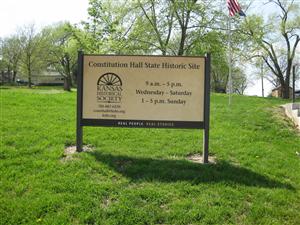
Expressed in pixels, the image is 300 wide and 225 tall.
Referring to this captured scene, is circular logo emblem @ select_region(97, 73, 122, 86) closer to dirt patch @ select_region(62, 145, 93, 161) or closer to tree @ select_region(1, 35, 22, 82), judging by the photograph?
dirt patch @ select_region(62, 145, 93, 161)

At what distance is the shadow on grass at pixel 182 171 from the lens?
557cm

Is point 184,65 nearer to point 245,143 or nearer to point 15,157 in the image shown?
point 245,143

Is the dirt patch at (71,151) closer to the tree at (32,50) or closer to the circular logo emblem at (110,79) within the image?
the circular logo emblem at (110,79)

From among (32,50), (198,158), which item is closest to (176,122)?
(198,158)

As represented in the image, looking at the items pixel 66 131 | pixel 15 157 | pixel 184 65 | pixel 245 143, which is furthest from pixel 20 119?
pixel 245 143

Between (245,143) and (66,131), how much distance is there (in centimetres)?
384

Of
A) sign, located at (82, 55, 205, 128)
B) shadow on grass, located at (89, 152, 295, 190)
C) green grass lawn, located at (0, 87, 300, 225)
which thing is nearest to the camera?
green grass lawn, located at (0, 87, 300, 225)

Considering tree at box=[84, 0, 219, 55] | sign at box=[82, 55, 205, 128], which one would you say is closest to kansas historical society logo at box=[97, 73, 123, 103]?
sign at box=[82, 55, 205, 128]

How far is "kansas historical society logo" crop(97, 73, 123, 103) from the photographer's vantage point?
21.9ft

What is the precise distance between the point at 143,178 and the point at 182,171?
67 centimetres

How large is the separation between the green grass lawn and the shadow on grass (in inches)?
0.6

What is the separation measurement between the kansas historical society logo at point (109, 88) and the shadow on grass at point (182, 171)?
1.01m

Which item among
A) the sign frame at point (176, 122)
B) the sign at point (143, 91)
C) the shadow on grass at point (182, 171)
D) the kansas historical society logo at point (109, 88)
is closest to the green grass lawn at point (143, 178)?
the shadow on grass at point (182, 171)

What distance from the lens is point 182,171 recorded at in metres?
5.83
